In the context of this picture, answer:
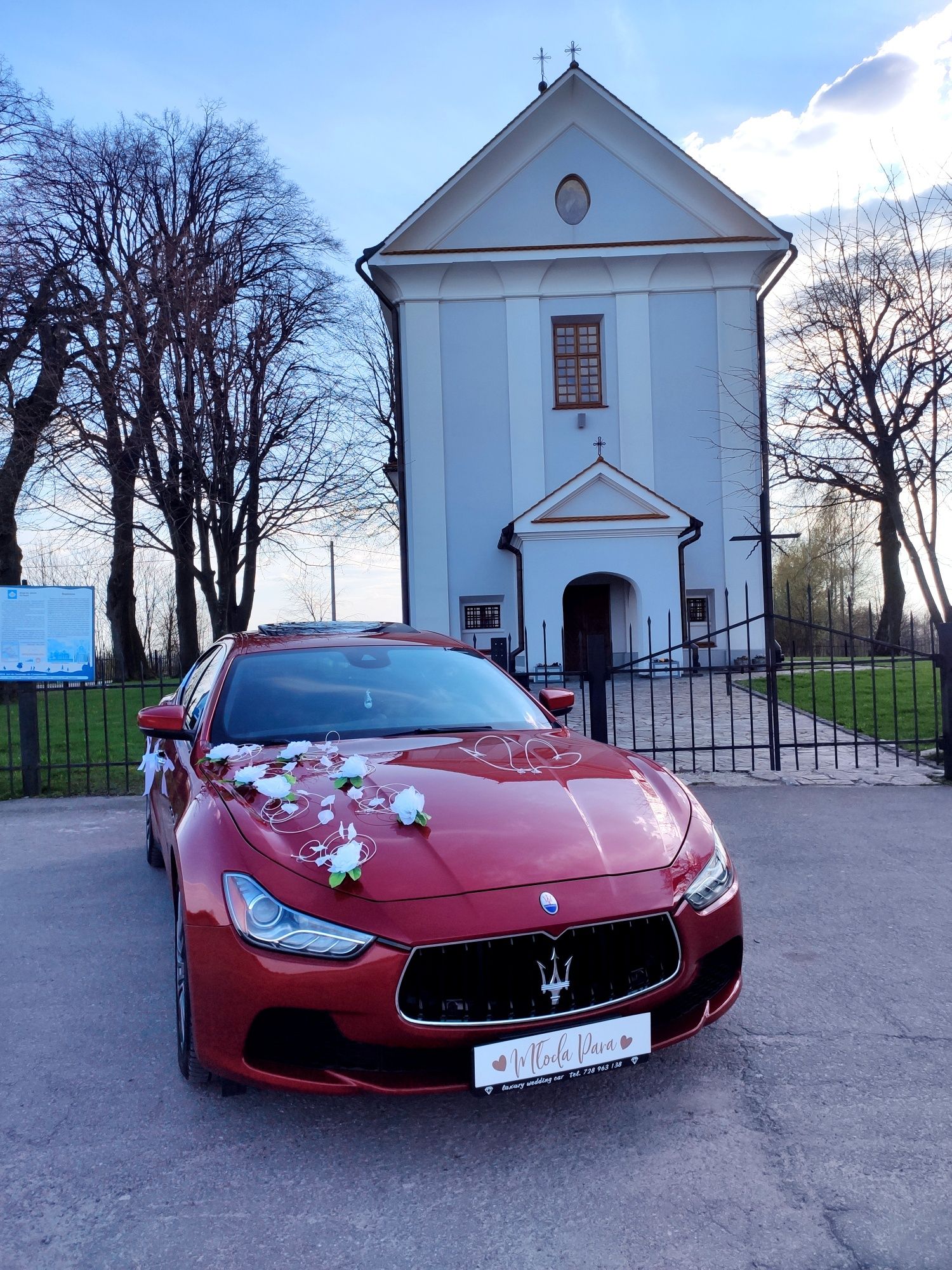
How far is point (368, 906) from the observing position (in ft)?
9.46

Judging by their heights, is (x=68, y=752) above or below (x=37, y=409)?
below

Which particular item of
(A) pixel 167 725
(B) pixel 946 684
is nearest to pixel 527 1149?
(A) pixel 167 725

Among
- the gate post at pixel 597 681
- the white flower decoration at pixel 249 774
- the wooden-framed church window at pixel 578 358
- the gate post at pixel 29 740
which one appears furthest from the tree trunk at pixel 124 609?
the white flower decoration at pixel 249 774

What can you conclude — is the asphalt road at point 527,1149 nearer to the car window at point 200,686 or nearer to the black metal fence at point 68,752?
the car window at point 200,686

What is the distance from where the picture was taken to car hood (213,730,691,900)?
3.01 meters

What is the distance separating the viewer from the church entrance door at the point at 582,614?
23.7 meters

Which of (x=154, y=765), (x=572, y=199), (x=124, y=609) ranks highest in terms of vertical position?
(x=572, y=199)

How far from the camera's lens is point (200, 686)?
17.9 ft

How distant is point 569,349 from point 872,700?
1358 cm

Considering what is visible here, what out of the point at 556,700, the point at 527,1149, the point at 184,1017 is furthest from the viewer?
the point at 556,700

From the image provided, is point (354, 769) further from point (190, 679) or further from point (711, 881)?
point (190, 679)

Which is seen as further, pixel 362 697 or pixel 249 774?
pixel 362 697

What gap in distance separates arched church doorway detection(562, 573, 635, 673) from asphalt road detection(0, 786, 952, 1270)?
1868cm

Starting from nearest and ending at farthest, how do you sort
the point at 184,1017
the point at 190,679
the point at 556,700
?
the point at 184,1017 → the point at 556,700 → the point at 190,679
